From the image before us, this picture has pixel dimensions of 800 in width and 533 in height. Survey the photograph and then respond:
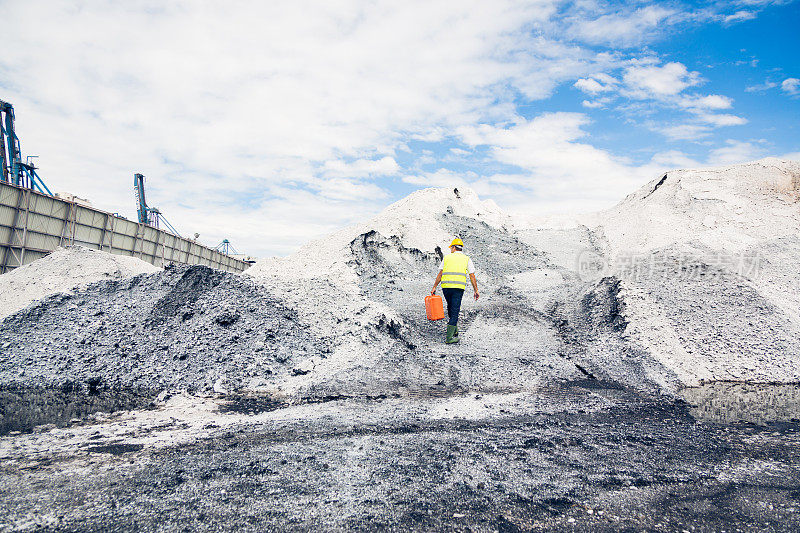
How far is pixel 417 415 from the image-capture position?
16.1 feet

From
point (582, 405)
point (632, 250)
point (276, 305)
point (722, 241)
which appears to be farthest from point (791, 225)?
point (276, 305)

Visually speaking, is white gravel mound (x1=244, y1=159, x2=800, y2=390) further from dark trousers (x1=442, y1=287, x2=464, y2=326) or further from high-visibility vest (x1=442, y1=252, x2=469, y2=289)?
high-visibility vest (x1=442, y1=252, x2=469, y2=289)

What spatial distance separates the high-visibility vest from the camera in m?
7.61

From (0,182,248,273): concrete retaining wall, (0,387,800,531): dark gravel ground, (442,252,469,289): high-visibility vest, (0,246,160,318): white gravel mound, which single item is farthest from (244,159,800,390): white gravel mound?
(0,182,248,273): concrete retaining wall

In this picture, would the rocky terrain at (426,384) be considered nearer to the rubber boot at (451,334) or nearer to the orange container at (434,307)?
the rubber boot at (451,334)

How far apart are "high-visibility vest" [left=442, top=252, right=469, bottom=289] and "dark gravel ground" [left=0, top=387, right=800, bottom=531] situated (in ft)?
10.6

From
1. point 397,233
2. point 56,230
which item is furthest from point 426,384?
point 56,230

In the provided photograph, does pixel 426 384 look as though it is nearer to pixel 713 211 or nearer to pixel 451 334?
pixel 451 334

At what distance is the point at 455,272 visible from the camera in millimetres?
7621

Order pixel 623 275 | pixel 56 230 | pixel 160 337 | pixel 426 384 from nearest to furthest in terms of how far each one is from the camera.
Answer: pixel 426 384 → pixel 160 337 → pixel 623 275 → pixel 56 230

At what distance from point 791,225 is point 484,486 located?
11773mm

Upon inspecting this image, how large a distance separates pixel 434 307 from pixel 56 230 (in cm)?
1377

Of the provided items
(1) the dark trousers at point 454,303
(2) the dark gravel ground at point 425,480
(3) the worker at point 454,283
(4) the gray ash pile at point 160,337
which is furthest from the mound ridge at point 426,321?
(2) the dark gravel ground at point 425,480

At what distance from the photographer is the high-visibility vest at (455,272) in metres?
7.61
